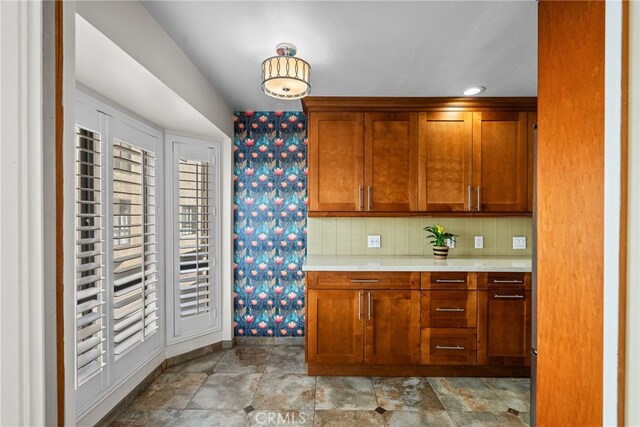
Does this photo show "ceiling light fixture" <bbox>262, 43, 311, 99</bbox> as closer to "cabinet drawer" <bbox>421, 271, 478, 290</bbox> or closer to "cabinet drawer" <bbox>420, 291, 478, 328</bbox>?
"cabinet drawer" <bbox>421, 271, 478, 290</bbox>

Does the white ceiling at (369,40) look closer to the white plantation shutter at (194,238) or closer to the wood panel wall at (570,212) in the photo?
the white plantation shutter at (194,238)

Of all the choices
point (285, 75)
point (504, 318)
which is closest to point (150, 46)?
point (285, 75)

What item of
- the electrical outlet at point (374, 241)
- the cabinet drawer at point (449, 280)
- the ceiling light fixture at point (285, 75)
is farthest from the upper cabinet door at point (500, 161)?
the ceiling light fixture at point (285, 75)

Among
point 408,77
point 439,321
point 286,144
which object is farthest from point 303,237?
point 408,77

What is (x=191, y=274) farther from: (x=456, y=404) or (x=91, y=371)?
(x=456, y=404)

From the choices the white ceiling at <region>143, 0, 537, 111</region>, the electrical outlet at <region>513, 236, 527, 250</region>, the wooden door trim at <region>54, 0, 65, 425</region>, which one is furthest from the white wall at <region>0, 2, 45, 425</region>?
the electrical outlet at <region>513, 236, 527, 250</region>

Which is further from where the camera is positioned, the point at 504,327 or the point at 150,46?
the point at 504,327

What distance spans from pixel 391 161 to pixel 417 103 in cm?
55

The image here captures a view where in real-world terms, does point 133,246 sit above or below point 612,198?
below

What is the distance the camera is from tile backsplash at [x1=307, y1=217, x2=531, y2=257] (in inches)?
119

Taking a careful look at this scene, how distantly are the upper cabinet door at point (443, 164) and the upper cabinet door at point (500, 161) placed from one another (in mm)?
97

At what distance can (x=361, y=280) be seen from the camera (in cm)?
250

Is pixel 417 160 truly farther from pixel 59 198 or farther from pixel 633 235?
pixel 59 198

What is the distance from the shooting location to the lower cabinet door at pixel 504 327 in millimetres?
2490
